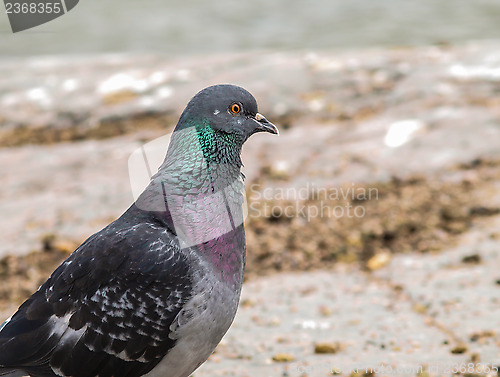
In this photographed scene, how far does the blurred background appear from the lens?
4.27 meters

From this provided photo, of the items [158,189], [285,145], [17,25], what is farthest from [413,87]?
[17,25]

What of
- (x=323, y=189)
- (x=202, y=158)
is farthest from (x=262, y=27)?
(x=202, y=158)

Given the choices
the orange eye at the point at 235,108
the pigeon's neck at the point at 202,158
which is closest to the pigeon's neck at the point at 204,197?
the pigeon's neck at the point at 202,158

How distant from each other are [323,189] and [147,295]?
10.4 feet

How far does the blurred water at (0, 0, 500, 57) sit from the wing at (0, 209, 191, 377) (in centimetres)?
917

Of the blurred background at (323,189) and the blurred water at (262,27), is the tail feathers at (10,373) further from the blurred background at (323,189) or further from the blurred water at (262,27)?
the blurred water at (262,27)

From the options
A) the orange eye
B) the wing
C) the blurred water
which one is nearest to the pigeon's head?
the orange eye

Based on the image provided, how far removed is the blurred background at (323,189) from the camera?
168 inches

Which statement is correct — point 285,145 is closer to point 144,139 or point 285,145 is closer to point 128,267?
point 144,139

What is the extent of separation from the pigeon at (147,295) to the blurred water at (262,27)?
8.98 metres

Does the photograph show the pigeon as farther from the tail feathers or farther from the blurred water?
the blurred water

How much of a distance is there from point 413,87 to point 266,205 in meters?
2.46

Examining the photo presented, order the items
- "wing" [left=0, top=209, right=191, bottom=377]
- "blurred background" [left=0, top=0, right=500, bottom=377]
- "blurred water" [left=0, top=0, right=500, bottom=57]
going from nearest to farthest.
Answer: "wing" [left=0, top=209, right=191, bottom=377] → "blurred background" [left=0, top=0, right=500, bottom=377] → "blurred water" [left=0, top=0, right=500, bottom=57]

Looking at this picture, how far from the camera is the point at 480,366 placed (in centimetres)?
371
